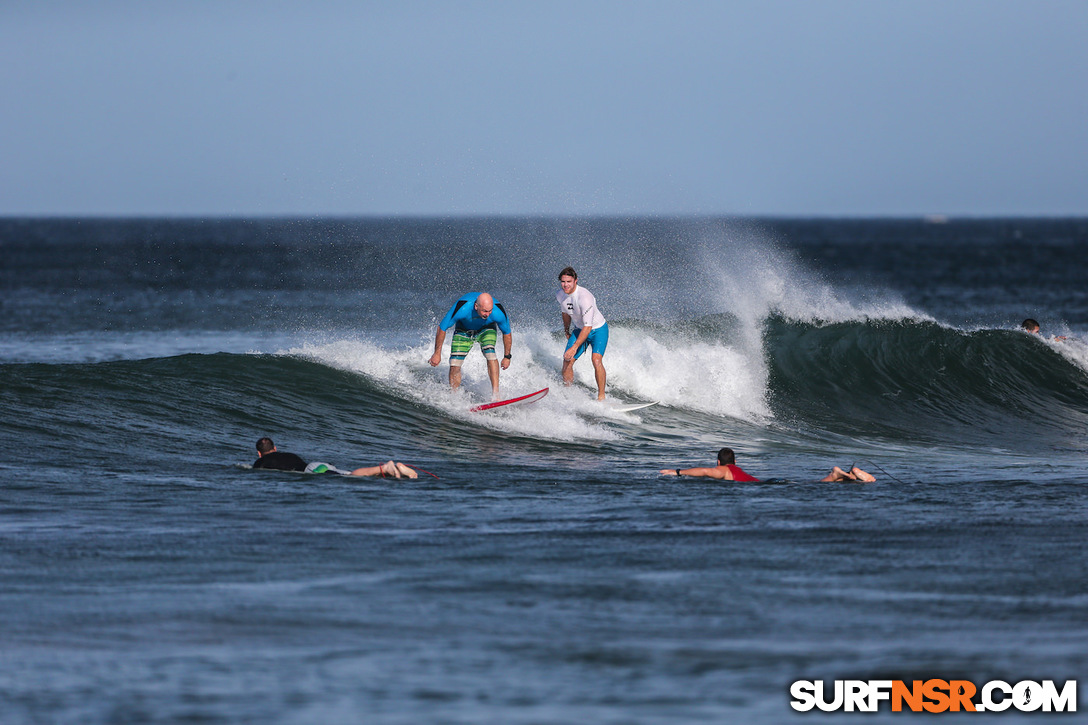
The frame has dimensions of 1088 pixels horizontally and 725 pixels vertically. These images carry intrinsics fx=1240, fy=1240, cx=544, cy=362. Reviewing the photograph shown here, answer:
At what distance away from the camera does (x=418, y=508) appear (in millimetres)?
9992

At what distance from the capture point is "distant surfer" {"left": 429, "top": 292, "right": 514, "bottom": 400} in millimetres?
14070

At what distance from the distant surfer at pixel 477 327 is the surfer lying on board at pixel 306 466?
2902 mm

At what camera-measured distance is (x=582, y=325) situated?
1527 centimetres

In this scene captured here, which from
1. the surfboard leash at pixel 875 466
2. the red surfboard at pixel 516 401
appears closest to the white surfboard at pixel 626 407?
the red surfboard at pixel 516 401

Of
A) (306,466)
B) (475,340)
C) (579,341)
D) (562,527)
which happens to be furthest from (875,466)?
(306,466)

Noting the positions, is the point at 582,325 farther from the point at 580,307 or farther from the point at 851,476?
the point at 851,476

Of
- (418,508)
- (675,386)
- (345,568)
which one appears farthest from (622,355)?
(345,568)

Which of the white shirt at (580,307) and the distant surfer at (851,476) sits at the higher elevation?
the white shirt at (580,307)

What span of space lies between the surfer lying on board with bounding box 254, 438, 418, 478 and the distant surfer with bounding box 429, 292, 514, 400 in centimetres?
290

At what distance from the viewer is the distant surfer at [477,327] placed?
46.2ft

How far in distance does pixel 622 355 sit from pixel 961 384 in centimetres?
587

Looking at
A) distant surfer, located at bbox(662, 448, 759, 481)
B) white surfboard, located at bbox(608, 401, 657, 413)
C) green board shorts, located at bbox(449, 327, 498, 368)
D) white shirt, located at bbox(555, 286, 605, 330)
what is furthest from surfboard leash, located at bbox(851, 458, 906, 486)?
green board shorts, located at bbox(449, 327, 498, 368)

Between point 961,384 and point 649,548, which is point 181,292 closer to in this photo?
point 961,384

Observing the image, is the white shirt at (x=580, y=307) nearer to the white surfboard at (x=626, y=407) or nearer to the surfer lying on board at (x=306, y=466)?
the white surfboard at (x=626, y=407)
